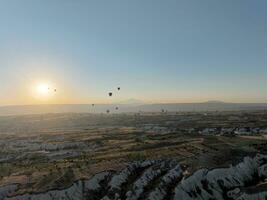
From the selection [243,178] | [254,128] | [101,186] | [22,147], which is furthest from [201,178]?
[254,128]

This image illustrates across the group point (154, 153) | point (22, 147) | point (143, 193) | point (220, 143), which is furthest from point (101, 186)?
point (22, 147)

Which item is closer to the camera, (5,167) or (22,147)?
(5,167)

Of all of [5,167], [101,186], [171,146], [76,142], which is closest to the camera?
[101,186]

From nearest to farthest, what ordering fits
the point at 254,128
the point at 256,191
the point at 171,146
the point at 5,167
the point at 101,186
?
the point at 256,191 < the point at 101,186 < the point at 5,167 < the point at 171,146 < the point at 254,128

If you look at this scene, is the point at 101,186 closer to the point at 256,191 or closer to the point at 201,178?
the point at 201,178

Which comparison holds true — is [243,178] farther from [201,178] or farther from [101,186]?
[101,186]

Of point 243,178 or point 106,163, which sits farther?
point 106,163

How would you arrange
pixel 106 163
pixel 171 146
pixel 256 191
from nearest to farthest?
pixel 256 191
pixel 106 163
pixel 171 146

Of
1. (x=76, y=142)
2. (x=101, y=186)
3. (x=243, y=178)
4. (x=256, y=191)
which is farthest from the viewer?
(x=76, y=142)
